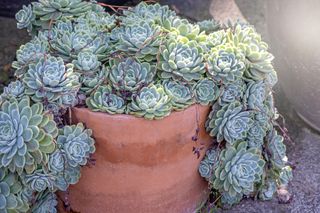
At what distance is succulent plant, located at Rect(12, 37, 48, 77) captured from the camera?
1.34m

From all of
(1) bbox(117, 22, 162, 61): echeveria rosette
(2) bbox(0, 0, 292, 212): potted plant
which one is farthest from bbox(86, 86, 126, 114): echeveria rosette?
(1) bbox(117, 22, 162, 61): echeveria rosette

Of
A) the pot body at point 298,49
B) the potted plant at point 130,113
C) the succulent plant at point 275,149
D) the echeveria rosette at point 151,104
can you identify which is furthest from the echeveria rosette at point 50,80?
the pot body at point 298,49

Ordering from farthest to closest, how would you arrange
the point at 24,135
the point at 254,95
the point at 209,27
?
1. the point at 209,27
2. the point at 254,95
3. the point at 24,135

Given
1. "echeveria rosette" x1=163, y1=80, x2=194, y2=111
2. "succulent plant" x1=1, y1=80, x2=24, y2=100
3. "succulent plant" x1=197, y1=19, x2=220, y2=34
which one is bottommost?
"succulent plant" x1=1, y1=80, x2=24, y2=100

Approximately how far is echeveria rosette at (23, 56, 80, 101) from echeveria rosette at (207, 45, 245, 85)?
0.32m

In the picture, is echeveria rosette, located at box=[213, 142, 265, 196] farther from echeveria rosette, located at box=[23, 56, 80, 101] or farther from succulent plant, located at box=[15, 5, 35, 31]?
succulent plant, located at box=[15, 5, 35, 31]

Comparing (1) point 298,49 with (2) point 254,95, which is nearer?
(2) point 254,95

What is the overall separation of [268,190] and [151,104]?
519 mm

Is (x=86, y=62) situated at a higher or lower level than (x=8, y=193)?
higher

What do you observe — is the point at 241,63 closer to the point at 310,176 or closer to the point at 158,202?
the point at 158,202

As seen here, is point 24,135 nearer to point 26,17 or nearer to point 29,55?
point 29,55

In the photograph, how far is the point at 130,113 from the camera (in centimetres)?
129

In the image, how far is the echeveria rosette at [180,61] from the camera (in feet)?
4.27

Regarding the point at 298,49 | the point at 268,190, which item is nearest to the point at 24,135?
the point at 268,190
